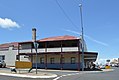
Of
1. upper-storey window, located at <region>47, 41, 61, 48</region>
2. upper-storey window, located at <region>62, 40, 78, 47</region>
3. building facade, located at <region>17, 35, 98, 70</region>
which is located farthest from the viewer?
upper-storey window, located at <region>47, 41, 61, 48</region>

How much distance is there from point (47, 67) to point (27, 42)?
6.35m

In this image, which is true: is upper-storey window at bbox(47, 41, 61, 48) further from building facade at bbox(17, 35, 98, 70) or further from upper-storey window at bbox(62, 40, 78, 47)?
upper-storey window at bbox(62, 40, 78, 47)

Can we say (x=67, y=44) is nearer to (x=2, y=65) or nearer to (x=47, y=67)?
(x=47, y=67)

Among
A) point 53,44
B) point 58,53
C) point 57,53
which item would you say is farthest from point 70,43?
point 53,44

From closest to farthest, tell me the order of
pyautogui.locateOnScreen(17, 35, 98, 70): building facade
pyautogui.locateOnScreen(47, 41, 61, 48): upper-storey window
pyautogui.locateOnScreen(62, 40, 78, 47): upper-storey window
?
pyautogui.locateOnScreen(17, 35, 98, 70): building facade
pyautogui.locateOnScreen(62, 40, 78, 47): upper-storey window
pyautogui.locateOnScreen(47, 41, 61, 48): upper-storey window

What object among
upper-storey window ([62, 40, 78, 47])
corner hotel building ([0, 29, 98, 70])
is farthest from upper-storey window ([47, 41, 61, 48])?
upper-storey window ([62, 40, 78, 47])

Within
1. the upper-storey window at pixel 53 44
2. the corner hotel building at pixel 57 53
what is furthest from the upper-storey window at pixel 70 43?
the upper-storey window at pixel 53 44

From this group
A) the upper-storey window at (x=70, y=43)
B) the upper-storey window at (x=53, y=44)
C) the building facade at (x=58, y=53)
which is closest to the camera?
the building facade at (x=58, y=53)

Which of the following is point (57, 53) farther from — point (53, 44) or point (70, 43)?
point (53, 44)

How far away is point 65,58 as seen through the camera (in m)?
49.3

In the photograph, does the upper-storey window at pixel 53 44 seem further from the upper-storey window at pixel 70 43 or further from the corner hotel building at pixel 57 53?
the upper-storey window at pixel 70 43

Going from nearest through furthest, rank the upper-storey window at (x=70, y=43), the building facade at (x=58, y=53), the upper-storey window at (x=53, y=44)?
the building facade at (x=58, y=53) → the upper-storey window at (x=70, y=43) → the upper-storey window at (x=53, y=44)

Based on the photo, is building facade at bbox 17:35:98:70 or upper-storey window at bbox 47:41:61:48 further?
upper-storey window at bbox 47:41:61:48

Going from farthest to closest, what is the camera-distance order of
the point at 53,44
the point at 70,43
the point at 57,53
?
the point at 53,44 → the point at 70,43 → the point at 57,53
